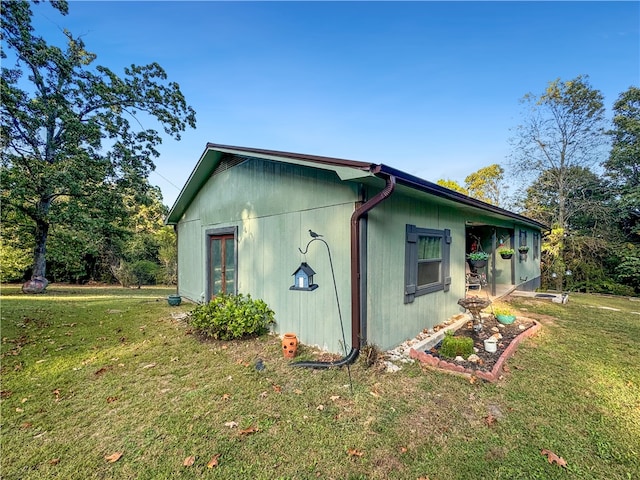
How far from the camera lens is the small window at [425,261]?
4.84 m

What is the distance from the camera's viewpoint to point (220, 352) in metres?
4.52

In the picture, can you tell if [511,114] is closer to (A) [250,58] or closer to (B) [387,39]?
(B) [387,39]

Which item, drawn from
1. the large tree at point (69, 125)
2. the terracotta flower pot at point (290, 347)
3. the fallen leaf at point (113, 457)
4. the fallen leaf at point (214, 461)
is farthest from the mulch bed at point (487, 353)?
the large tree at point (69, 125)

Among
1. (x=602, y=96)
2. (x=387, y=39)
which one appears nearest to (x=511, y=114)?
(x=602, y=96)

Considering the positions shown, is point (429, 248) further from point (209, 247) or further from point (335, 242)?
point (209, 247)

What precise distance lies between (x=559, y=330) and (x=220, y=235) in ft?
24.2

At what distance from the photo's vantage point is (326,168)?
150 inches

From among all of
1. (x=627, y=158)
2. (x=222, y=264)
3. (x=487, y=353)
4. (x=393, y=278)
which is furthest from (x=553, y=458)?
(x=627, y=158)

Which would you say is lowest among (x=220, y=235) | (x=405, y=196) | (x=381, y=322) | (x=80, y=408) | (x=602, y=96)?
(x=80, y=408)

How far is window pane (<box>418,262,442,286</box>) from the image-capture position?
17.3 feet

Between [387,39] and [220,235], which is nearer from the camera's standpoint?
[220,235]

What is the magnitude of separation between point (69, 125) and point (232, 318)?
1160 centimetres

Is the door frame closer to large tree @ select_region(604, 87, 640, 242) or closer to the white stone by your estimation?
the white stone

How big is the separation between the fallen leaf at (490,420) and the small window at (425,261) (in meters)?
2.10
